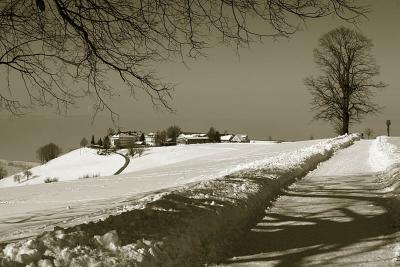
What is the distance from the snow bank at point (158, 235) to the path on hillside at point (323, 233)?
359mm

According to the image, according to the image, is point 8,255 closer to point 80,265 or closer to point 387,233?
point 80,265

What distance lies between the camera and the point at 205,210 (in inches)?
305

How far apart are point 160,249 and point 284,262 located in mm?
1450

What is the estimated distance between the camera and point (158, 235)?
20.1 feet

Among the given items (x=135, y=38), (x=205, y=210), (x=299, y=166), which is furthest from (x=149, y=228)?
(x=299, y=166)

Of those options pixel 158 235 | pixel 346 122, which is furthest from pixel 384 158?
pixel 346 122

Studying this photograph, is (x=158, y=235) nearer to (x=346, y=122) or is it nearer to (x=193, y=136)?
(x=346, y=122)

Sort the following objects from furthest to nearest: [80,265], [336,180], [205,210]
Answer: [336,180]
[205,210]
[80,265]

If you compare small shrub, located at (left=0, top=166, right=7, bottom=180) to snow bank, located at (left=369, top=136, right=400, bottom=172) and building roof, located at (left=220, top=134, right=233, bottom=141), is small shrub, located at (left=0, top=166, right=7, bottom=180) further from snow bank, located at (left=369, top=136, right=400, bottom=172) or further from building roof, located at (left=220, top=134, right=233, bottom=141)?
snow bank, located at (left=369, top=136, right=400, bottom=172)

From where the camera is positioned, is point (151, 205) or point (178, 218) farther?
point (151, 205)

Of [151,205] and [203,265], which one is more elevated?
[151,205]

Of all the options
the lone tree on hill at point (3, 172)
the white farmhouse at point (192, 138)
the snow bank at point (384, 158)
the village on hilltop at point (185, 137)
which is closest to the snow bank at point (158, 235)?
the snow bank at point (384, 158)

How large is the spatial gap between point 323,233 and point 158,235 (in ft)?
8.29

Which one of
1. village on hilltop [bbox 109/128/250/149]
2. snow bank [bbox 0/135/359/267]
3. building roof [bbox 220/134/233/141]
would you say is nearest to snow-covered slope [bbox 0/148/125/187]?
village on hilltop [bbox 109/128/250/149]
